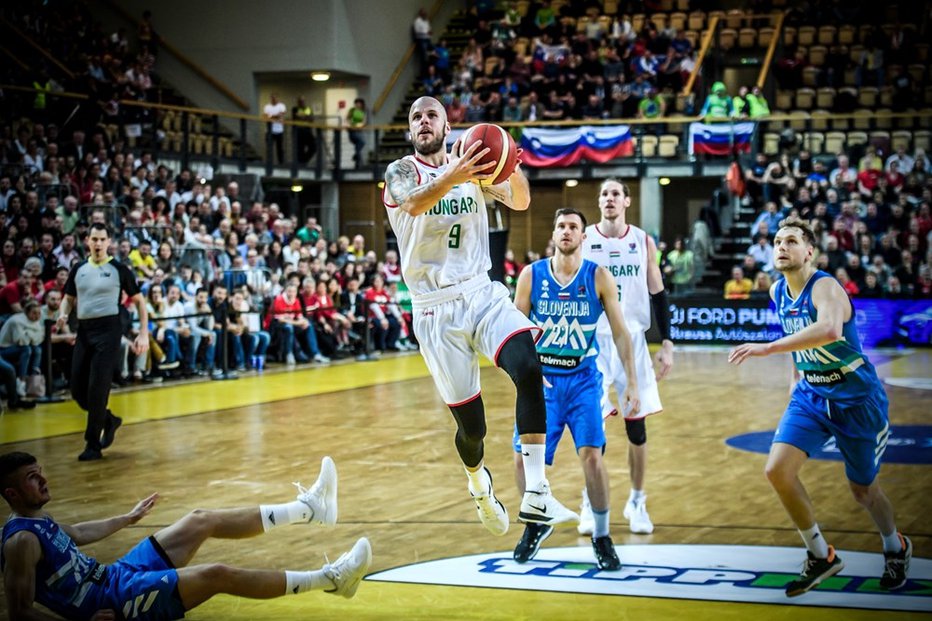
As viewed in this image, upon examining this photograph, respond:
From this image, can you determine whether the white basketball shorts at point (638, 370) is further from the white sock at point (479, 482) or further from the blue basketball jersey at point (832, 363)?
the white sock at point (479, 482)

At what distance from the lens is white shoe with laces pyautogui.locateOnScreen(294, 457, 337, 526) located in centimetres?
585

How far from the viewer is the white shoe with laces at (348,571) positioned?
17.7 ft

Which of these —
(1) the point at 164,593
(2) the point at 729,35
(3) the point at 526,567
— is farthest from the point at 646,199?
(1) the point at 164,593

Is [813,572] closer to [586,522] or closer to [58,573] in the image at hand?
[586,522]

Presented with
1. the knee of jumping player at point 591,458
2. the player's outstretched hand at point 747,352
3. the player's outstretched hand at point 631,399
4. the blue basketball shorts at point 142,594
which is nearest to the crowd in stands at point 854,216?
the player's outstretched hand at point 631,399

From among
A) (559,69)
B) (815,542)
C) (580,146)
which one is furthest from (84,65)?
(815,542)

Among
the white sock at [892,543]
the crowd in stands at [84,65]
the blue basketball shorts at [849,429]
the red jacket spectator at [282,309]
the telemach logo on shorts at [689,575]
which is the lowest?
the telemach logo on shorts at [689,575]

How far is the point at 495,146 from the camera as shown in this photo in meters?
5.47

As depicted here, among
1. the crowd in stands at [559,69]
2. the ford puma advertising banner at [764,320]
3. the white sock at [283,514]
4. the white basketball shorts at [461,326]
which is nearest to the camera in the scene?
the white sock at [283,514]

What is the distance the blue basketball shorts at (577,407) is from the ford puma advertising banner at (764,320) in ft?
43.4

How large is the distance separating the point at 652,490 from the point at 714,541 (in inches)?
62.4

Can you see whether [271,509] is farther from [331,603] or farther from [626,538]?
[626,538]

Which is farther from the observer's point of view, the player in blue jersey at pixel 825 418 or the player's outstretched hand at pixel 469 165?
the player in blue jersey at pixel 825 418

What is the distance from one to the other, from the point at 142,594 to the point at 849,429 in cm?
348
